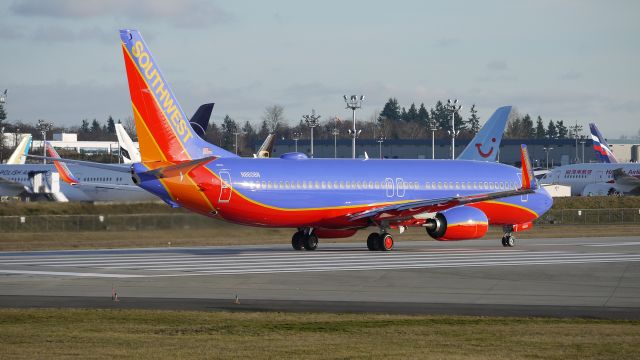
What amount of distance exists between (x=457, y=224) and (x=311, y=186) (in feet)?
18.7

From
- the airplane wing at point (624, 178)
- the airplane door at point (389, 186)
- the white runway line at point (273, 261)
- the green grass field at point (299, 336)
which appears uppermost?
the airplane wing at point (624, 178)

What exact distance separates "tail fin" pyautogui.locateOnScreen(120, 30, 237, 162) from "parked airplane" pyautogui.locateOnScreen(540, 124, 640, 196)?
239 feet

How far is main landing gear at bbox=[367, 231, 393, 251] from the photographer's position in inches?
1554

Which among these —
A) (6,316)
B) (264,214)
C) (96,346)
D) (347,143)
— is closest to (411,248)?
(264,214)

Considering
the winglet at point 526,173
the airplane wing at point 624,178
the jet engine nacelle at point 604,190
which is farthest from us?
the jet engine nacelle at point 604,190

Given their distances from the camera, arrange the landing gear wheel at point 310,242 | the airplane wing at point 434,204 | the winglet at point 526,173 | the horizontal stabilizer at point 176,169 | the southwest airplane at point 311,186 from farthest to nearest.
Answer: the landing gear wheel at point 310,242 → the airplane wing at point 434,204 → the winglet at point 526,173 → the southwest airplane at point 311,186 → the horizontal stabilizer at point 176,169

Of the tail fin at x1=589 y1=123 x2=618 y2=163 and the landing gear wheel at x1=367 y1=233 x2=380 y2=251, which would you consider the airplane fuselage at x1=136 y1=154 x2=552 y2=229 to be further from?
the tail fin at x1=589 y1=123 x2=618 y2=163

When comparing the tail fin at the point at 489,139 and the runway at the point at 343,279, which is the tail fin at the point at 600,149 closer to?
the tail fin at the point at 489,139

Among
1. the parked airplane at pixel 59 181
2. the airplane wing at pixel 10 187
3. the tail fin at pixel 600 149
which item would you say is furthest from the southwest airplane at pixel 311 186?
the tail fin at pixel 600 149

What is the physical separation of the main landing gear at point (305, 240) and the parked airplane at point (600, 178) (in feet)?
216

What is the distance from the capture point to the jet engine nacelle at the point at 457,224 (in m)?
38.1

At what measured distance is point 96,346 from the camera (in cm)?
1541

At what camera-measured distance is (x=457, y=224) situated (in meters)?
38.1

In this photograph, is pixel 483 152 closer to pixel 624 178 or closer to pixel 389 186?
pixel 389 186
